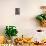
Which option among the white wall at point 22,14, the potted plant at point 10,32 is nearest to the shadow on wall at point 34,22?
the white wall at point 22,14

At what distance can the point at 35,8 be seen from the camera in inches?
114

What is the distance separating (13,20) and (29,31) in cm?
32

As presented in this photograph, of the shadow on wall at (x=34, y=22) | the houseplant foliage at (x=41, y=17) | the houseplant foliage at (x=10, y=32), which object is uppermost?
the houseplant foliage at (x=41, y=17)

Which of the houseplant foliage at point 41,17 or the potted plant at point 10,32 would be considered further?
the houseplant foliage at point 41,17

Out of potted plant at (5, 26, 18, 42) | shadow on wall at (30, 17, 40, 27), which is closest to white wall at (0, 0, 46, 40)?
shadow on wall at (30, 17, 40, 27)

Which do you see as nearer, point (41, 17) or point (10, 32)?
point (10, 32)

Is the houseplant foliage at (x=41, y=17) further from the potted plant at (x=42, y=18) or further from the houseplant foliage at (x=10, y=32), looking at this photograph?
the houseplant foliage at (x=10, y=32)

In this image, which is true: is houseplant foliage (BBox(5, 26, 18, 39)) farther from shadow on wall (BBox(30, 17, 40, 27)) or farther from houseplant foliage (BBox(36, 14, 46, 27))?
houseplant foliage (BBox(36, 14, 46, 27))

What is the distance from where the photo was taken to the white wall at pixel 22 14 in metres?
2.88

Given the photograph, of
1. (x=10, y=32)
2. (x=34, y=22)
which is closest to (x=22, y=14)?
(x=34, y=22)

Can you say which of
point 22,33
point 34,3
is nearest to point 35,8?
point 34,3

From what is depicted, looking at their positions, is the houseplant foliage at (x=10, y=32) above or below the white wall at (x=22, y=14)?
below

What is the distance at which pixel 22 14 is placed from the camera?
9.49ft

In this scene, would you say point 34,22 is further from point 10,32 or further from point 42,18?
point 10,32
